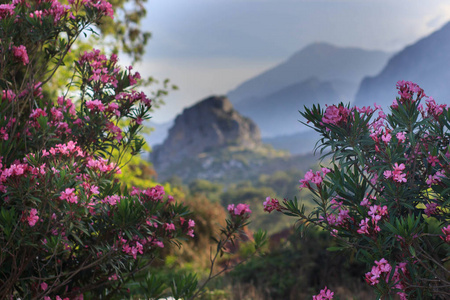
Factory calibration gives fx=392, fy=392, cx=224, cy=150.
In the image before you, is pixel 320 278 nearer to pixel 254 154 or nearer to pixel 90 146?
pixel 90 146

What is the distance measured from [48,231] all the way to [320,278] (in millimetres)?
5909

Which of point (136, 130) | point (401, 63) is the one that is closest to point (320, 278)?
point (136, 130)

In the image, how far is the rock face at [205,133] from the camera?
113 m

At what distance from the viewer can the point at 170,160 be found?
113688 mm

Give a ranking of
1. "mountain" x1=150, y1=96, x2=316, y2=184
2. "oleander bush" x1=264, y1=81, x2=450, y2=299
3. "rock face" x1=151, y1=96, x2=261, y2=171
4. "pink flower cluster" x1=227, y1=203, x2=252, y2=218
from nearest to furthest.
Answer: "oleander bush" x1=264, y1=81, x2=450, y2=299, "pink flower cluster" x1=227, y1=203, x2=252, y2=218, "mountain" x1=150, y1=96, x2=316, y2=184, "rock face" x1=151, y1=96, x2=261, y2=171

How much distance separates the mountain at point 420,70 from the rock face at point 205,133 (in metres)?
35.1

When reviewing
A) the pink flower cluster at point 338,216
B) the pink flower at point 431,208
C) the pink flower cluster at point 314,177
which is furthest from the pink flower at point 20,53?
the pink flower at point 431,208

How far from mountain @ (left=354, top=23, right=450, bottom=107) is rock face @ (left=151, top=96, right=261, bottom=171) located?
35090 millimetres

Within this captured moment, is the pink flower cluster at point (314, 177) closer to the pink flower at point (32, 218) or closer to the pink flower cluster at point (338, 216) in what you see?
the pink flower cluster at point (338, 216)

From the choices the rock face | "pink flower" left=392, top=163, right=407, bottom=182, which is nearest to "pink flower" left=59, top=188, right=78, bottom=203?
"pink flower" left=392, top=163, right=407, bottom=182

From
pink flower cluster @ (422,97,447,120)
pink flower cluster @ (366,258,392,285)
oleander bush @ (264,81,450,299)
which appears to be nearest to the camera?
pink flower cluster @ (366,258,392,285)

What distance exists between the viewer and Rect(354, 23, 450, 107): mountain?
122 meters

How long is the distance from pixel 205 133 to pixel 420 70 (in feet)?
272

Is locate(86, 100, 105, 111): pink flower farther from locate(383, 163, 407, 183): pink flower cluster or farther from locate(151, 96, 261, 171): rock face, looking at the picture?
locate(151, 96, 261, 171): rock face
